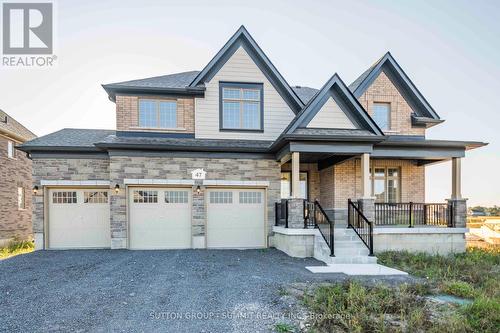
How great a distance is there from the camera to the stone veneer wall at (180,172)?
1071cm

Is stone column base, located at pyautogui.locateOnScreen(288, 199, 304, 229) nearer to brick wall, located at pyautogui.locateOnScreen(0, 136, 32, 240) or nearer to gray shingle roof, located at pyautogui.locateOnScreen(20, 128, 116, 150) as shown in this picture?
gray shingle roof, located at pyautogui.locateOnScreen(20, 128, 116, 150)

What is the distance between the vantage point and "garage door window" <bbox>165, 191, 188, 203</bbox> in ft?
36.6

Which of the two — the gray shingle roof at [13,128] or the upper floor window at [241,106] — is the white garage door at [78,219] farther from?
the gray shingle roof at [13,128]

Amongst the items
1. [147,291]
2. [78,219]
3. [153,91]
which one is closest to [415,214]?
[147,291]

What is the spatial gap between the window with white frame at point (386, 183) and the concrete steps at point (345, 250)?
3.86m

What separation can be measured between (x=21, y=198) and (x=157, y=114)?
41.0 feet

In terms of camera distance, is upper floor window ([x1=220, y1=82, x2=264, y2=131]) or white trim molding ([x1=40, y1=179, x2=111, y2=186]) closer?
white trim molding ([x1=40, y1=179, x2=111, y2=186])

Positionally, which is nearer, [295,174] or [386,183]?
[295,174]

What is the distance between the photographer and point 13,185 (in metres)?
16.2

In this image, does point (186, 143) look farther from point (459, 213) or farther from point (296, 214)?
point (459, 213)

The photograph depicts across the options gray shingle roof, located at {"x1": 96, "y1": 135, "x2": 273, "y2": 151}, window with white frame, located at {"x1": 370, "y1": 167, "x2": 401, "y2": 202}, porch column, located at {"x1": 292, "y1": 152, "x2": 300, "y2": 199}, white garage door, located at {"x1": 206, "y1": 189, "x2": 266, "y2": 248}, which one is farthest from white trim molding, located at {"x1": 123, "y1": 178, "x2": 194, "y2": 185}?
window with white frame, located at {"x1": 370, "y1": 167, "x2": 401, "y2": 202}

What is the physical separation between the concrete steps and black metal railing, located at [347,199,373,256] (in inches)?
7.1

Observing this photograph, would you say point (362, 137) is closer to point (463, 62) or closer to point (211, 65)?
point (211, 65)

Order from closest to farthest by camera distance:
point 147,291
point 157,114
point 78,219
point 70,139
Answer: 1. point 147,291
2. point 78,219
3. point 157,114
4. point 70,139
